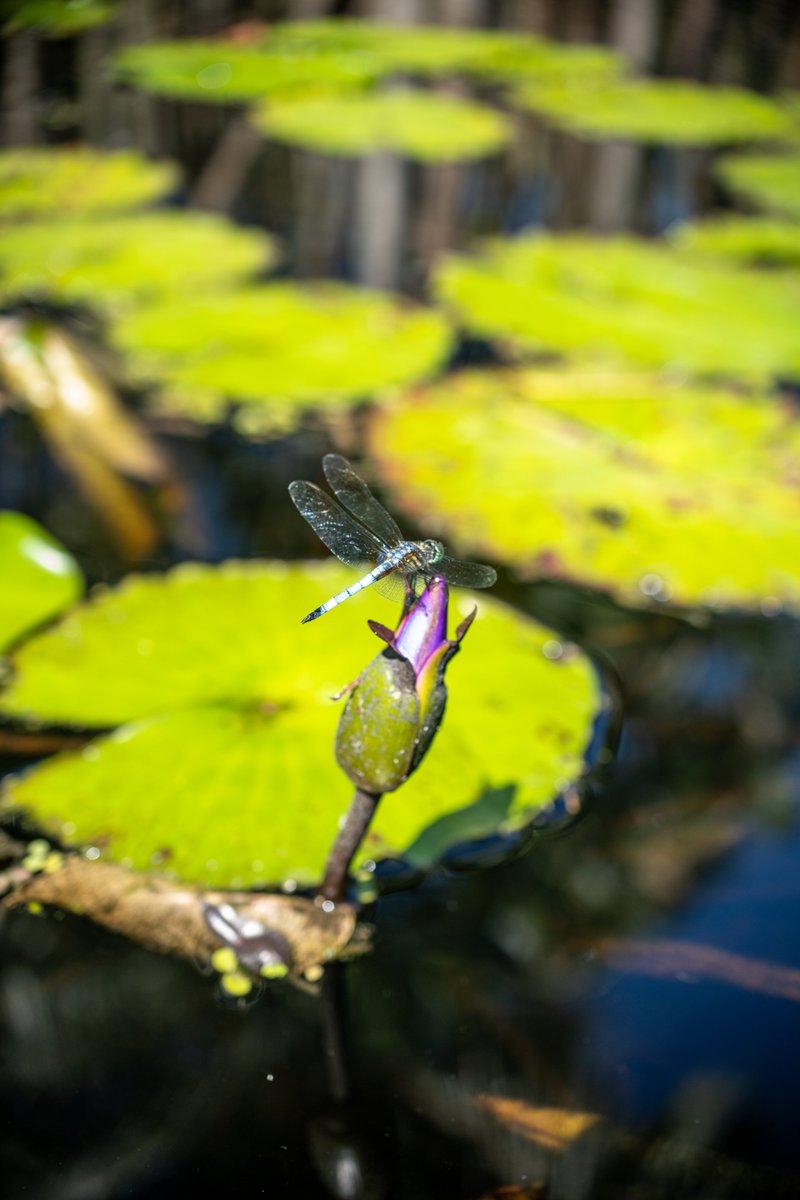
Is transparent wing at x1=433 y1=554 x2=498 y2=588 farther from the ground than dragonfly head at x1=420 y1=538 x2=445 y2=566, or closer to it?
closer to it

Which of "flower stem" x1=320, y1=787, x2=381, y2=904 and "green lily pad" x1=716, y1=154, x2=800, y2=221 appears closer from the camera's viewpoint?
"flower stem" x1=320, y1=787, x2=381, y2=904

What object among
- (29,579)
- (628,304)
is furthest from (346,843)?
(628,304)

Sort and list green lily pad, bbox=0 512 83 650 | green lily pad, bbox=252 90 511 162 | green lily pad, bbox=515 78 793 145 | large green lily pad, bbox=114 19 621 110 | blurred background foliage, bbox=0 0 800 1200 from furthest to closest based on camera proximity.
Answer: large green lily pad, bbox=114 19 621 110, green lily pad, bbox=515 78 793 145, green lily pad, bbox=252 90 511 162, green lily pad, bbox=0 512 83 650, blurred background foliage, bbox=0 0 800 1200

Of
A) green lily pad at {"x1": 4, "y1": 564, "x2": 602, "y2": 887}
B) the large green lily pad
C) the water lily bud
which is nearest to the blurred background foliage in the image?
green lily pad at {"x1": 4, "y1": 564, "x2": 602, "y2": 887}

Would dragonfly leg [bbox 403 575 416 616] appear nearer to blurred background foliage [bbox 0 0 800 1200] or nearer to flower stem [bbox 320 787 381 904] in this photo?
flower stem [bbox 320 787 381 904]

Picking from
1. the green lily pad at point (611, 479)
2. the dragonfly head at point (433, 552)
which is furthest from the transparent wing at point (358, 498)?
the green lily pad at point (611, 479)

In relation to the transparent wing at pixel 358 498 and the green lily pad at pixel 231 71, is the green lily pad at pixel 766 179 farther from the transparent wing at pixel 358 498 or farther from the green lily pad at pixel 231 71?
the transparent wing at pixel 358 498

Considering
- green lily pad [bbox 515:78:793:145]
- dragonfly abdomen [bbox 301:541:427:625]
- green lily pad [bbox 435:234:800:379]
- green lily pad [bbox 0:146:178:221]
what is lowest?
green lily pad [bbox 435:234:800:379]

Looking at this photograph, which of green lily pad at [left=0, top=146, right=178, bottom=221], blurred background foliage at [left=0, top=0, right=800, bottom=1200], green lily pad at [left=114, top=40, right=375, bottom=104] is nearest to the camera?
blurred background foliage at [left=0, top=0, right=800, bottom=1200]
